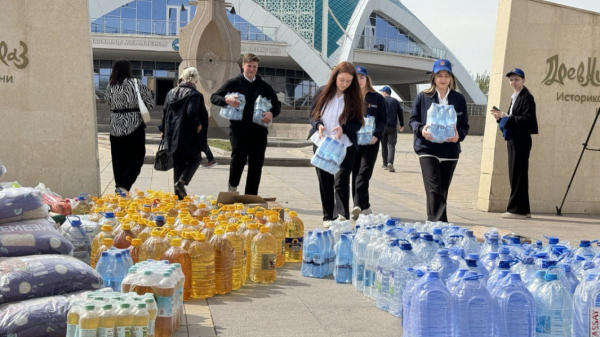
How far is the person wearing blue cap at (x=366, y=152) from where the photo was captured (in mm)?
10586

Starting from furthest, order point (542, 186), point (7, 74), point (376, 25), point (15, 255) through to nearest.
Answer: point (376, 25) < point (542, 186) < point (7, 74) < point (15, 255)

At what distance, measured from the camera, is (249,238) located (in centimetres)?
684

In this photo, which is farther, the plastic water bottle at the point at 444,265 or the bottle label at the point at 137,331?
the plastic water bottle at the point at 444,265

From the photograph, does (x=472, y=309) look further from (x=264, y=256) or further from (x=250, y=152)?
(x=250, y=152)


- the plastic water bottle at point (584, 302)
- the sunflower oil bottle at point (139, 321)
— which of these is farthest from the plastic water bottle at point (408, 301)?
the sunflower oil bottle at point (139, 321)

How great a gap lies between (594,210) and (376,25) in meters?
59.7

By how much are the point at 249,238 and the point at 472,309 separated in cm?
277

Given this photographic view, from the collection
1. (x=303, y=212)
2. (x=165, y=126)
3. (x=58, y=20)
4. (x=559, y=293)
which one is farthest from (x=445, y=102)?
(x=58, y=20)

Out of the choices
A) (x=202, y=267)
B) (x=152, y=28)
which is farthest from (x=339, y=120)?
(x=152, y=28)

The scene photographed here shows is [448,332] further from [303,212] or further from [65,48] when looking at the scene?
[65,48]

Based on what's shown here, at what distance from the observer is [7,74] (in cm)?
1069

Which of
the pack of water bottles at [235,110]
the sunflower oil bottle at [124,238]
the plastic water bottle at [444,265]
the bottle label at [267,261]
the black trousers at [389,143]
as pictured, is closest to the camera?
the plastic water bottle at [444,265]

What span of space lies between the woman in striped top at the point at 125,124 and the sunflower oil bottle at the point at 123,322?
658 centimetres

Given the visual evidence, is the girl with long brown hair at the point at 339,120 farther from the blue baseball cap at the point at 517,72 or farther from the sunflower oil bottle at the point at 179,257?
the sunflower oil bottle at the point at 179,257
